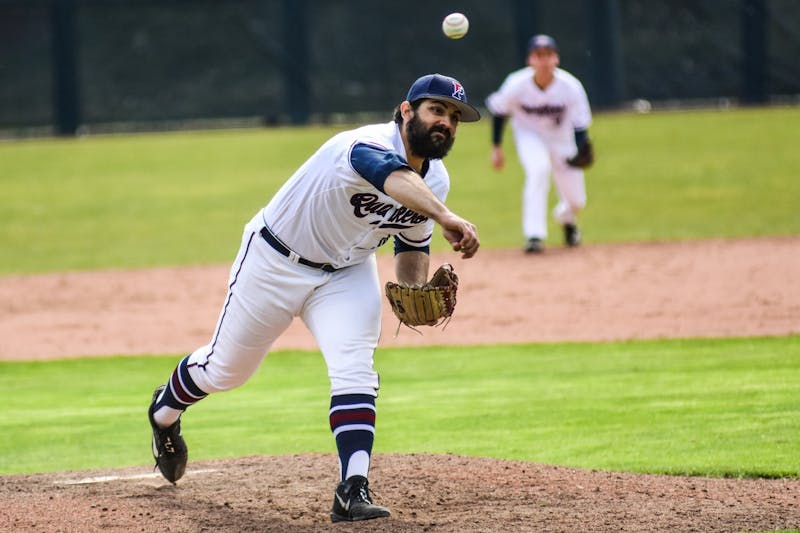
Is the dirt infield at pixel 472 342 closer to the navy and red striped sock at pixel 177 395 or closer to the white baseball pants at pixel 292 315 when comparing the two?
the navy and red striped sock at pixel 177 395

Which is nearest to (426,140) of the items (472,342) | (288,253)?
(288,253)

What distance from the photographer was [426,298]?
483cm

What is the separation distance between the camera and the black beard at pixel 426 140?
471 cm

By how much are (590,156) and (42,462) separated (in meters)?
7.55

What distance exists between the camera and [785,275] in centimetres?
1109

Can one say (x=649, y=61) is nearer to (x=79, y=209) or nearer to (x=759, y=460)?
(x=79, y=209)

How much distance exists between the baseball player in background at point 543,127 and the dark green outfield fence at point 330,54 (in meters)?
15.3

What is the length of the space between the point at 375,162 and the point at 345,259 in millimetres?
577

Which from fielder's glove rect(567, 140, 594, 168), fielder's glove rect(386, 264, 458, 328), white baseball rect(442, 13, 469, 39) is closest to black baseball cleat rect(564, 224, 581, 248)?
fielder's glove rect(567, 140, 594, 168)

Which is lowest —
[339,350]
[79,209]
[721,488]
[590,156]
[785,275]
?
[721,488]

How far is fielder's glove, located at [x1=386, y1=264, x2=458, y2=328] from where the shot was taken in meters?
4.84

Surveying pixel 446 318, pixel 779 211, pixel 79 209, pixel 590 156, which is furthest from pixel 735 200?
pixel 446 318

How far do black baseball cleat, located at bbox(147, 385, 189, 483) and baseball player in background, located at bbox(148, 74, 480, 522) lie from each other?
0.25m

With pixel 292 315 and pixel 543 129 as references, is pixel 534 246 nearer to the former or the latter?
pixel 543 129
